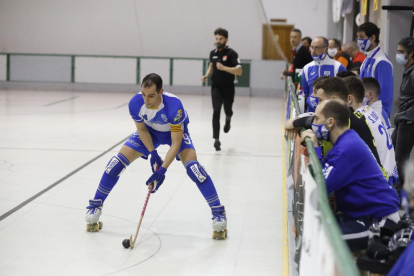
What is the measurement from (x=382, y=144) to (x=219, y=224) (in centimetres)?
168

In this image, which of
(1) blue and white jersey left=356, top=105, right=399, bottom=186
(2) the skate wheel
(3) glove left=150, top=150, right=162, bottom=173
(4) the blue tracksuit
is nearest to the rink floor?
(2) the skate wheel

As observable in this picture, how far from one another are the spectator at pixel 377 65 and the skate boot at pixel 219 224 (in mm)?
2469

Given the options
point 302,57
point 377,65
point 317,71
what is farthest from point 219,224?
point 302,57

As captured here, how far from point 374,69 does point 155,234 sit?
3.27 m

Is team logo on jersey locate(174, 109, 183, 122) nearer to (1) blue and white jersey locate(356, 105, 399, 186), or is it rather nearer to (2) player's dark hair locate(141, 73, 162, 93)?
(2) player's dark hair locate(141, 73, 162, 93)

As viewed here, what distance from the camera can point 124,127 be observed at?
1334 cm

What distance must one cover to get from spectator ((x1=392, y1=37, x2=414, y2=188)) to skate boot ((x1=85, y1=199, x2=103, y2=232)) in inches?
133

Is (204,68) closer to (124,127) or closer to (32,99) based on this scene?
(32,99)

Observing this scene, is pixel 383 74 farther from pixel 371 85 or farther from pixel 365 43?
pixel 371 85

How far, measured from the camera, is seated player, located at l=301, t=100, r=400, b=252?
379cm

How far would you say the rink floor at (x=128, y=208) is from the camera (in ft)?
16.6

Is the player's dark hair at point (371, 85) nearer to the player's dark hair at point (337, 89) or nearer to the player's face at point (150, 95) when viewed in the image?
the player's dark hair at point (337, 89)

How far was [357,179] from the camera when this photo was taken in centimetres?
384

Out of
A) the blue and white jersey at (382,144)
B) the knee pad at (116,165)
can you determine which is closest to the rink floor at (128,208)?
the knee pad at (116,165)
